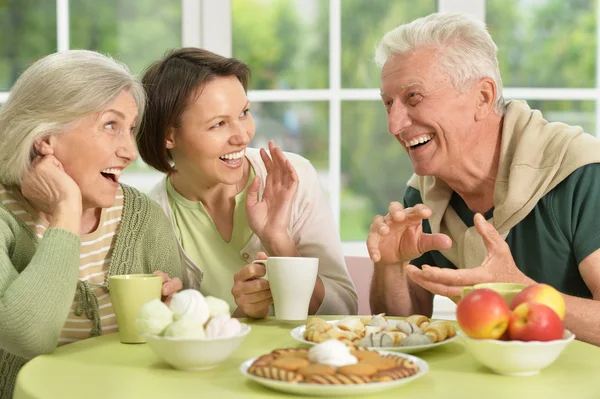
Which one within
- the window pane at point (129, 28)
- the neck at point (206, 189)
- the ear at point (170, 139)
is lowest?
the neck at point (206, 189)

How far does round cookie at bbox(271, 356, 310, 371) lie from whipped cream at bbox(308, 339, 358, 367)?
0.05ft

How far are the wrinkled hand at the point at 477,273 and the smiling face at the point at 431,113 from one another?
49cm

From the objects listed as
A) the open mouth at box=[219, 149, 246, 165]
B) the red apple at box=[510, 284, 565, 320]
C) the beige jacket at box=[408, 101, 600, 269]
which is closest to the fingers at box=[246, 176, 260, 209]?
the open mouth at box=[219, 149, 246, 165]

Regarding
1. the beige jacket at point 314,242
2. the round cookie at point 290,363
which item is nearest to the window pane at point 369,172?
the beige jacket at point 314,242

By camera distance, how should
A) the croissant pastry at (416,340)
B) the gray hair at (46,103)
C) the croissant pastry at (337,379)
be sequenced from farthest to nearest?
the gray hair at (46,103) < the croissant pastry at (416,340) < the croissant pastry at (337,379)

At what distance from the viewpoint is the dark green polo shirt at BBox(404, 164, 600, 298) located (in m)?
1.94

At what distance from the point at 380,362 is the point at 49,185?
0.91 metres

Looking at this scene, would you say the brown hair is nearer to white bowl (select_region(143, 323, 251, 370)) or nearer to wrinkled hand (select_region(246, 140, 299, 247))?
wrinkled hand (select_region(246, 140, 299, 247))

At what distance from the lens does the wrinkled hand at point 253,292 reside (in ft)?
5.85

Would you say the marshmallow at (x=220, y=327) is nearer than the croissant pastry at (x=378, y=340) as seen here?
Yes

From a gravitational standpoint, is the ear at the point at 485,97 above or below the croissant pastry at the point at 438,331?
above

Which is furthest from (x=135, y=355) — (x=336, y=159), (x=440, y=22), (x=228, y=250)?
(x=336, y=159)

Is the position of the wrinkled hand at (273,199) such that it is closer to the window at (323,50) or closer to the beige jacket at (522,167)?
the beige jacket at (522,167)

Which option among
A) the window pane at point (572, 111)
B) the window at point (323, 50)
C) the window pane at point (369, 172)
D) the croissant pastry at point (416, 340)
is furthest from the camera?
the window pane at point (369, 172)
